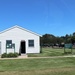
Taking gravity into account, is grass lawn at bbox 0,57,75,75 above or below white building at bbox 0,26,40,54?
below

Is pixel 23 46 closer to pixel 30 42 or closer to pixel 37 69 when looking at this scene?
pixel 30 42

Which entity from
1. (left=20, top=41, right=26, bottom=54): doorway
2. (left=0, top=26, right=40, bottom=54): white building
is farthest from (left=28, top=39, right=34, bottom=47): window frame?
(left=20, top=41, right=26, bottom=54): doorway

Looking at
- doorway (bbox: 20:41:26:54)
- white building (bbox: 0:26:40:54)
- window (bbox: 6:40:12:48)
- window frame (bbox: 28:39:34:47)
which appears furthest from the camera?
doorway (bbox: 20:41:26:54)

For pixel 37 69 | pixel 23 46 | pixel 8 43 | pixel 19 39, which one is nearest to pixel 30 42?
pixel 23 46

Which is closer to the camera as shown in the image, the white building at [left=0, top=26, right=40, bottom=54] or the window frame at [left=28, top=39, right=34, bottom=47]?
the white building at [left=0, top=26, right=40, bottom=54]

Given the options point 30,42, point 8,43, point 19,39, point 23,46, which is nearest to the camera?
point 8,43

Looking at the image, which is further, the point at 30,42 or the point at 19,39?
the point at 30,42

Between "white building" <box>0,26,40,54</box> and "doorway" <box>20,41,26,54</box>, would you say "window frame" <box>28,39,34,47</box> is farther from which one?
"doorway" <box>20,41,26,54</box>

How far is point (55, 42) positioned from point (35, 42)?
73474 mm

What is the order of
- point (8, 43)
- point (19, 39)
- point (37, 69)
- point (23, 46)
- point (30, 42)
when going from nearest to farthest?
1. point (37, 69)
2. point (8, 43)
3. point (19, 39)
4. point (30, 42)
5. point (23, 46)

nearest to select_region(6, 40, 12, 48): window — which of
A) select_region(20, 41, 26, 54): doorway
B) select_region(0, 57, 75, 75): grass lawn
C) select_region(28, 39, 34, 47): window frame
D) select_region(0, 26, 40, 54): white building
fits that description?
select_region(0, 26, 40, 54): white building

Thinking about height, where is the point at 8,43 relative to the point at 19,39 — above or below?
below

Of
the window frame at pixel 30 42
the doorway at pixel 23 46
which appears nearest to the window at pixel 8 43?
the doorway at pixel 23 46

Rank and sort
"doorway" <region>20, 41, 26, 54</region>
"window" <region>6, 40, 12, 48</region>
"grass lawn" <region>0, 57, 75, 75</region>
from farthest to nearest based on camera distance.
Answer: "doorway" <region>20, 41, 26, 54</region> → "window" <region>6, 40, 12, 48</region> → "grass lawn" <region>0, 57, 75, 75</region>
